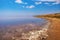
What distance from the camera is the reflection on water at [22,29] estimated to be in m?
1.28

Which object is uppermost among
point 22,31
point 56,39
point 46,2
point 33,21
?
point 46,2

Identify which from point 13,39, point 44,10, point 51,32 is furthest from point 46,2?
point 13,39

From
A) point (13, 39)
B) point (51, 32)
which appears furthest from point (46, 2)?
point (13, 39)

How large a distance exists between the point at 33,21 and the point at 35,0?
11.6 inches

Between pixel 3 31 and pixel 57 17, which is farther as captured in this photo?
pixel 57 17

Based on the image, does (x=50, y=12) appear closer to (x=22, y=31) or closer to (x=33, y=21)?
(x=33, y=21)

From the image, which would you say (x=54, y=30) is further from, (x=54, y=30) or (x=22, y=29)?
(x=22, y=29)

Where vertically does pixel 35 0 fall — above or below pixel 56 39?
above

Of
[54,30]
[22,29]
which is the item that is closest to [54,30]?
[54,30]

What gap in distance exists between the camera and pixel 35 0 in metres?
1.38

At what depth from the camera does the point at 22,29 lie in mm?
1327

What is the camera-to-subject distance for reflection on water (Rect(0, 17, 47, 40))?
4.20 feet

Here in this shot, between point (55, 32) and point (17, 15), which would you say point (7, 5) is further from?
point (55, 32)

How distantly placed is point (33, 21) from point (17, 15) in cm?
23
